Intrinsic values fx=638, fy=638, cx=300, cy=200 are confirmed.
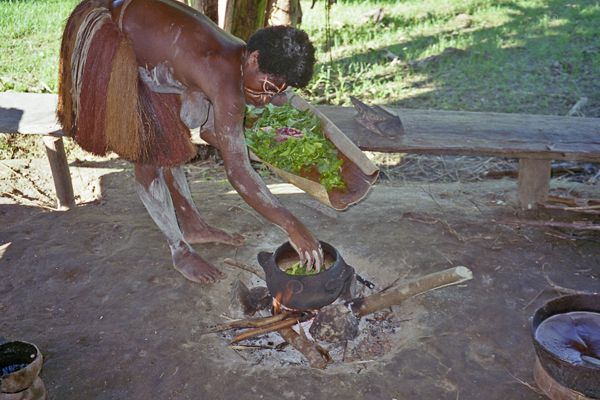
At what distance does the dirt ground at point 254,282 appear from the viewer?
2879mm

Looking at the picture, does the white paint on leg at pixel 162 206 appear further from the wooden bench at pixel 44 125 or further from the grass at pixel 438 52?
the grass at pixel 438 52

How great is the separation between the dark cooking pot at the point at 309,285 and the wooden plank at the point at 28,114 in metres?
2.00

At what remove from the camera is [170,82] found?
3172 mm

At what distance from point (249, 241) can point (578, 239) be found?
2095 mm

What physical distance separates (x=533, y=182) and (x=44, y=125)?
3.28 metres

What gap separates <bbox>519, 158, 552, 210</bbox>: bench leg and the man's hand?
6.46 ft

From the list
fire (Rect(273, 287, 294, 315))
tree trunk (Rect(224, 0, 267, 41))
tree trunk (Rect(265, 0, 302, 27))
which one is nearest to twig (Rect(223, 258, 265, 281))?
fire (Rect(273, 287, 294, 315))

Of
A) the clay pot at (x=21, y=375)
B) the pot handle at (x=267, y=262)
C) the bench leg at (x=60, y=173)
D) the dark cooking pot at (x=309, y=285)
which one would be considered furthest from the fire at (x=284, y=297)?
the bench leg at (x=60, y=173)

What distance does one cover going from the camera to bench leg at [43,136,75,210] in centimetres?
450

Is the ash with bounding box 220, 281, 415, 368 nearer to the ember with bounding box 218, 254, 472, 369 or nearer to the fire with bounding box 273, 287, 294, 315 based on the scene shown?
the ember with bounding box 218, 254, 472, 369

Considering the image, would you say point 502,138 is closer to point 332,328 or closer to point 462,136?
point 462,136

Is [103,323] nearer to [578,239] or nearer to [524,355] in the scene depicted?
[524,355]

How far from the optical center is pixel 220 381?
2852 mm

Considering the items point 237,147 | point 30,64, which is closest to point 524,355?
point 237,147
